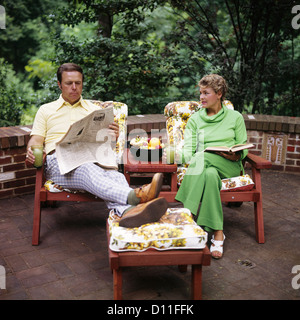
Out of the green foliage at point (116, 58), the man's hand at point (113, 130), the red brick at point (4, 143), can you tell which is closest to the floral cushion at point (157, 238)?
the man's hand at point (113, 130)

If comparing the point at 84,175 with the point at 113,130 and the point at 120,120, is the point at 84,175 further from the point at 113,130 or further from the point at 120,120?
the point at 120,120

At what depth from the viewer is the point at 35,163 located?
9.75 feet

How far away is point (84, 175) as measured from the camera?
2.92m

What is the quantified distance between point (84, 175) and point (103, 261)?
0.65 meters

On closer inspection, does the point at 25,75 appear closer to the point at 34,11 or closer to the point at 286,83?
the point at 34,11

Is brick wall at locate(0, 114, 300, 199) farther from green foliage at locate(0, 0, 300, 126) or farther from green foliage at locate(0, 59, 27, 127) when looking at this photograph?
green foliage at locate(0, 59, 27, 127)

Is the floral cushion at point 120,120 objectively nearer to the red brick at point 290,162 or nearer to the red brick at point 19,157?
the red brick at point 19,157

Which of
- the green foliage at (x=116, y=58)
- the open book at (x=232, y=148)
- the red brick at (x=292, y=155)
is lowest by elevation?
the red brick at (x=292, y=155)

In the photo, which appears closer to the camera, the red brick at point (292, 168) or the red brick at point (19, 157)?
the red brick at point (19, 157)

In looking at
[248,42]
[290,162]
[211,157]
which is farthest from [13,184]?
[248,42]

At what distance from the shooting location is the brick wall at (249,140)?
13.1 feet

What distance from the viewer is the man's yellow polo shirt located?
324 cm

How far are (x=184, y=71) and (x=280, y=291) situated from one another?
141 inches

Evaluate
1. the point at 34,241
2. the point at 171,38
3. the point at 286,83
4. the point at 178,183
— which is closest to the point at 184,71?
the point at 171,38
